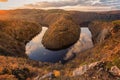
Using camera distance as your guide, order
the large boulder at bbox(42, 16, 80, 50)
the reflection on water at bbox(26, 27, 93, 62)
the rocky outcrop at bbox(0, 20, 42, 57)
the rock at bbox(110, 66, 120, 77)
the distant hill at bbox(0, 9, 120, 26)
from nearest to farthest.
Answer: the rock at bbox(110, 66, 120, 77) < the reflection on water at bbox(26, 27, 93, 62) < the large boulder at bbox(42, 16, 80, 50) < the rocky outcrop at bbox(0, 20, 42, 57) < the distant hill at bbox(0, 9, 120, 26)

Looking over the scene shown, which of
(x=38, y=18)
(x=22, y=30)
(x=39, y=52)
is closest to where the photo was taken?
(x=39, y=52)

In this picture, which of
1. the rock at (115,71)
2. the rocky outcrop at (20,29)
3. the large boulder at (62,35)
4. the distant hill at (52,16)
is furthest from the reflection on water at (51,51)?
the rock at (115,71)

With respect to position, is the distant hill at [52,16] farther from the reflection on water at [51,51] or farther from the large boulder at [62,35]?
the reflection on water at [51,51]

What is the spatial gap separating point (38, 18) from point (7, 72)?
80.1m

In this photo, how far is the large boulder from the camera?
7181cm

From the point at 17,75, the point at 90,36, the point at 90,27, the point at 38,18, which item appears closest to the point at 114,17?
the point at 90,27

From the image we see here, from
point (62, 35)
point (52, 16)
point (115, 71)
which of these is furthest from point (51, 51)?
point (115, 71)

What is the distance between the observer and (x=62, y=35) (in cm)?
7512

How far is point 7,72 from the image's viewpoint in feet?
96.6

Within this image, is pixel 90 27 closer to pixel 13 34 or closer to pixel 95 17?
pixel 95 17

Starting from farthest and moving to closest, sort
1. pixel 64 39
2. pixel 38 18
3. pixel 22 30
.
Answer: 1. pixel 38 18
2. pixel 22 30
3. pixel 64 39

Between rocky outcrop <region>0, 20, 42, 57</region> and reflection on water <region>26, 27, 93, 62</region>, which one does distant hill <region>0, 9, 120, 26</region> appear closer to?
rocky outcrop <region>0, 20, 42, 57</region>

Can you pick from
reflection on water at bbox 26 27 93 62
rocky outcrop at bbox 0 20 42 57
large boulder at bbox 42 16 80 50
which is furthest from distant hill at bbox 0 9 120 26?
reflection on water at bbox 26 27 93 62

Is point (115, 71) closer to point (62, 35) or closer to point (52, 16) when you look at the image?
point (62, 35)
